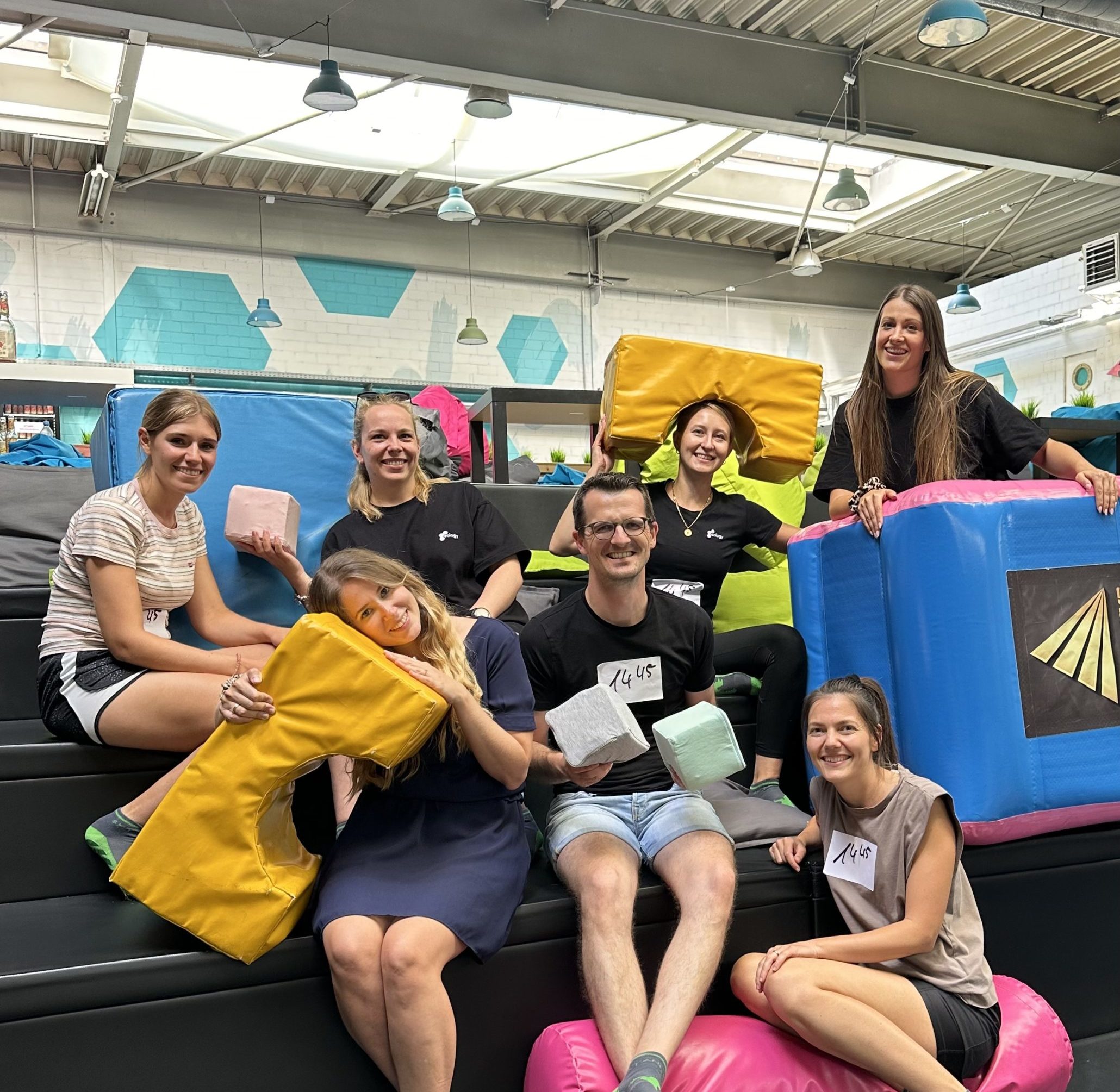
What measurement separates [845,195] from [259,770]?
684 centimetres

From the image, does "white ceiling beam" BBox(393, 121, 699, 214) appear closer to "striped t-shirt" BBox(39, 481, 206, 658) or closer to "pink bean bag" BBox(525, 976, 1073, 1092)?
"striped t-shirt" BBox(39, 481, 206, 658)

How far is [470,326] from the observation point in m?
9.83

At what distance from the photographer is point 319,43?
207 inches

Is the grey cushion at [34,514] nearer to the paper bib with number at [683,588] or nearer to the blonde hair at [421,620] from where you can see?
the blonde hair at [421,620]

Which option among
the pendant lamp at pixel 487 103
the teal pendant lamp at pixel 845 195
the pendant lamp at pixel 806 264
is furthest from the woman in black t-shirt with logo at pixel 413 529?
the pendant lamp at pixel 806 264

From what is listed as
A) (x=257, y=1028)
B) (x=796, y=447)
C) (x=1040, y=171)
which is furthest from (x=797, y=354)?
(x=257, y=1028)

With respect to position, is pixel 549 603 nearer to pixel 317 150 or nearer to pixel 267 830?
pixel 267 830

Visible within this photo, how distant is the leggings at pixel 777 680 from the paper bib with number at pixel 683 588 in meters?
0.18

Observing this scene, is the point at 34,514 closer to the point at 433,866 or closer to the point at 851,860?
the point at 433,866

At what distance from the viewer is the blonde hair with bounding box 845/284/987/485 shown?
249 centimetres

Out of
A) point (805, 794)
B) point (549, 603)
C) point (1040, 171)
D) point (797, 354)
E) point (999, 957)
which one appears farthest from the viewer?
point (797, 354)

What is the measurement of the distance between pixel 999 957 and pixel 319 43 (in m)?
4.97

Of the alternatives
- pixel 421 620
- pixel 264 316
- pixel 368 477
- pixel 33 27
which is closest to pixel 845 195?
pixel 264 316

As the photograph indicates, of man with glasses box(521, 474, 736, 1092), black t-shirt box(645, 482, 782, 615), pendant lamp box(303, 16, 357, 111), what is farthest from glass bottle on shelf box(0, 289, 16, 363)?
man with glasses box(521, 474, 736, 1092)
